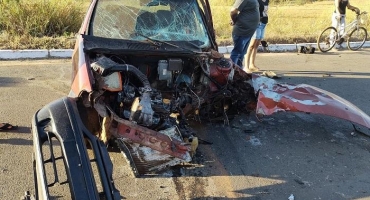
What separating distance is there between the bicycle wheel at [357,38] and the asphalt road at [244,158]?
3770 mm

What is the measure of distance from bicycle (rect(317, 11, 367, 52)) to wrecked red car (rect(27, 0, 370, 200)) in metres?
5.17

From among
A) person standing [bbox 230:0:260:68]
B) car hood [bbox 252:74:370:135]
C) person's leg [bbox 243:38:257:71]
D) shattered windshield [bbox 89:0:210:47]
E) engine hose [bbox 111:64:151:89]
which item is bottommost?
person's leg [bbox 243:38:257:71]

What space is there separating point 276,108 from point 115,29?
80.6 inches

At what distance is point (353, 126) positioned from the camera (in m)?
5.00

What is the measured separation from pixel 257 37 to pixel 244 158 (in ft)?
11.9

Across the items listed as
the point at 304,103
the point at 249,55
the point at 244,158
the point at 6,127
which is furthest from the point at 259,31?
the point at 6,127

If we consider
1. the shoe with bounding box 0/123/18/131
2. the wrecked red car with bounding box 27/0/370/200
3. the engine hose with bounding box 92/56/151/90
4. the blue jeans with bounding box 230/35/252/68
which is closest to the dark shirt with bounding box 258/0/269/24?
the blue jeans with bounding box 230/35/252/68

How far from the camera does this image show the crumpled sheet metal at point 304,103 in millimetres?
4258

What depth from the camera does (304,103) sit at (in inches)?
171

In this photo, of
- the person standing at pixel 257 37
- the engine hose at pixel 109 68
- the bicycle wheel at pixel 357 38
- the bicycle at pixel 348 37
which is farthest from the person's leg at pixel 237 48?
the bicycle wheel at pixel 357 38

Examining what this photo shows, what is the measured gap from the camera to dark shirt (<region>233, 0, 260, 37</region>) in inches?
245

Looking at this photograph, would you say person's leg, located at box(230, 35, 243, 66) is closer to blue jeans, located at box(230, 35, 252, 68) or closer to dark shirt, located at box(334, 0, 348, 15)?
blue jeans, located at box(230, 35, 252, 68)

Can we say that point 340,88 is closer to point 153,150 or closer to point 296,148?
point 296,148

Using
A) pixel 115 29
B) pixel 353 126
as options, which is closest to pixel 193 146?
pixel 115 29
